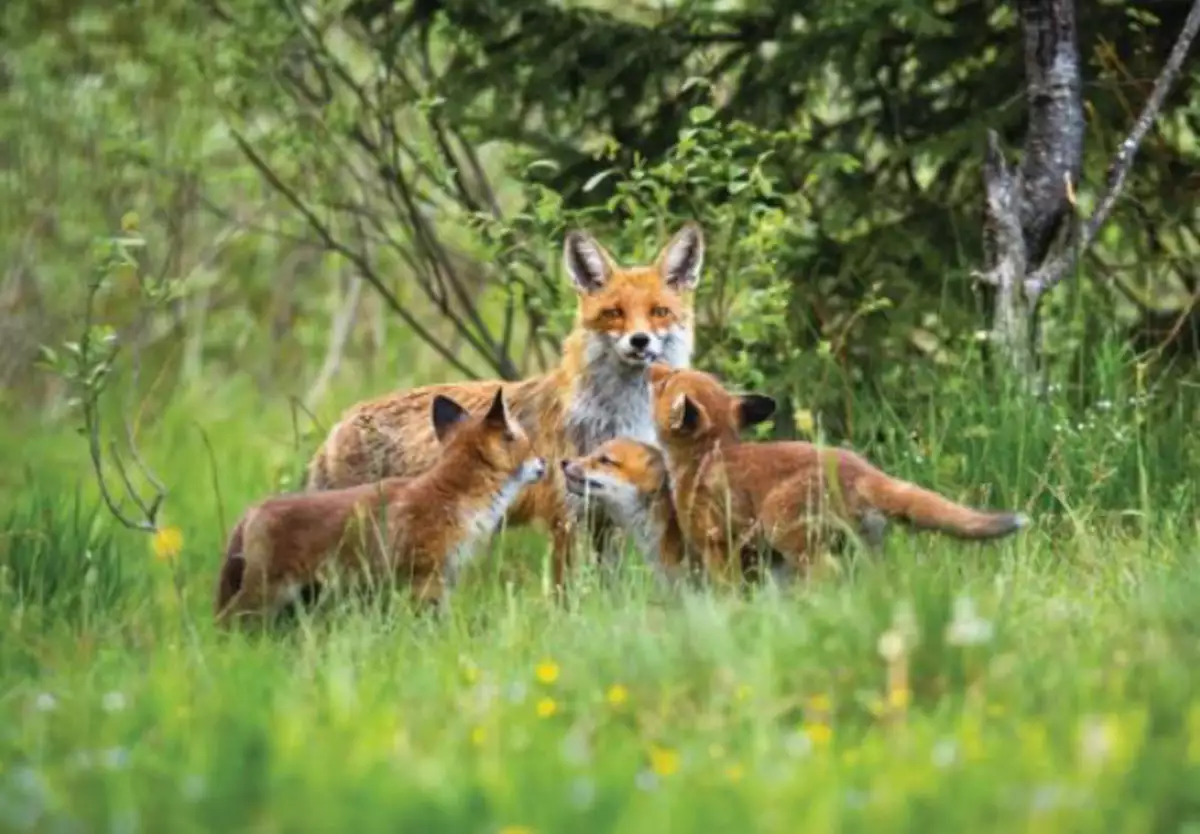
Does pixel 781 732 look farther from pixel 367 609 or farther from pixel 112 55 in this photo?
pixel 112 55

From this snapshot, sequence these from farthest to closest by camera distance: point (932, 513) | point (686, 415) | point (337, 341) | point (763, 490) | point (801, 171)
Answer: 1. point (337, 341)
2. point (801, 171)
3. point (686, 415)
4. point (763, 490)
5. point (932, 513)

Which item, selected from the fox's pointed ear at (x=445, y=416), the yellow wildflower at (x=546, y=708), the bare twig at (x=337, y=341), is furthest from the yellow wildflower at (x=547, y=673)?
the bare twig at (x=337, y=341)

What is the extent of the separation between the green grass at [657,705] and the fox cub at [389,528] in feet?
0.60

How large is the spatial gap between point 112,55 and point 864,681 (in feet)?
33.5

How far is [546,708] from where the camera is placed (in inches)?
208

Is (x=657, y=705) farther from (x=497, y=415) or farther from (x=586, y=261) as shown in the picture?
(x=586, y=261)

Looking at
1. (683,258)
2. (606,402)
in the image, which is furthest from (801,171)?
(606,402)

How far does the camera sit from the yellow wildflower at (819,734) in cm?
491

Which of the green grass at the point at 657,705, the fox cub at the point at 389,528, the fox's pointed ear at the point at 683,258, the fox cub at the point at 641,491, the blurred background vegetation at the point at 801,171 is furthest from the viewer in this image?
the blurred background vegetation at the point at 801,171

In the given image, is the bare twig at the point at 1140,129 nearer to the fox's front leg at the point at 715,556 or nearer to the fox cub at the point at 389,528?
the fox's front leg at the point at 715,556

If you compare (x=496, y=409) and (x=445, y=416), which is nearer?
(x=496, y=409)

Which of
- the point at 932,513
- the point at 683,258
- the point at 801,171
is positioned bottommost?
the point at 932,513

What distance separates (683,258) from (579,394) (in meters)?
0.78

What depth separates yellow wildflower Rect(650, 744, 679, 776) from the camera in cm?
476
